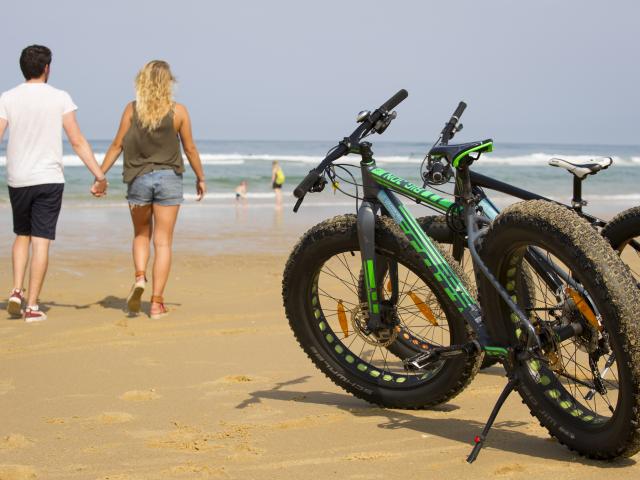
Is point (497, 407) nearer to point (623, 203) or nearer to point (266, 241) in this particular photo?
point (266, 241)

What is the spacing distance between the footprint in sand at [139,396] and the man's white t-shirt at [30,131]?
2.56 m

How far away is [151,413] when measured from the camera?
428 cm

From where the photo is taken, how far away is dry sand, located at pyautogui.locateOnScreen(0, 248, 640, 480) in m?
3.50

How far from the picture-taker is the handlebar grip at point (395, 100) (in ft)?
13.9

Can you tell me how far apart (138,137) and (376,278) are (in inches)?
125

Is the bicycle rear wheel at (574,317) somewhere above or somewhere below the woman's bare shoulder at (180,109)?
below

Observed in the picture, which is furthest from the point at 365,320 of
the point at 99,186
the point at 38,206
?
the point at 38,206

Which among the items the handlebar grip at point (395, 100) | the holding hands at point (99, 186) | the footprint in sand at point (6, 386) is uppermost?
the handlebar grip at point (395, 100)

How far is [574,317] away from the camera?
3.49 metres

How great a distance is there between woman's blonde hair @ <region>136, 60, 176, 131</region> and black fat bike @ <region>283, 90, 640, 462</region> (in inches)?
105

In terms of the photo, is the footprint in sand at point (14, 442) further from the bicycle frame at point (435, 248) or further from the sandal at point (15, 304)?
the sandal at point (15, 304)

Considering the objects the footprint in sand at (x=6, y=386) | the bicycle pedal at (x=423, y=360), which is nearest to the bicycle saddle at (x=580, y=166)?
the bicycle pedal at (x=423, y=360)

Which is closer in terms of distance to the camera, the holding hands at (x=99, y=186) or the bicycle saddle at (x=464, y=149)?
the bicycle saddle at (x=464, y=149)

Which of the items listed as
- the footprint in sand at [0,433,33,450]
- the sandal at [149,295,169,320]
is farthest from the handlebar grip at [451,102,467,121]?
the sandal at [149,295,169,320]
